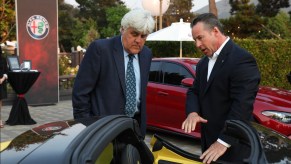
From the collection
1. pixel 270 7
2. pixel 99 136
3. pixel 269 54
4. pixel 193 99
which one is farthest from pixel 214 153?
pixel 270 7

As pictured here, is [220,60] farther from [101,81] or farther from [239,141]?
[101,81]

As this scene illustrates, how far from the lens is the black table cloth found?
341 inches

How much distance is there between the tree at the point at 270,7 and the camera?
3699 centimetres

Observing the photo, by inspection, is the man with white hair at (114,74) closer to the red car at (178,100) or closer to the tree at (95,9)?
the red car at (178,100)

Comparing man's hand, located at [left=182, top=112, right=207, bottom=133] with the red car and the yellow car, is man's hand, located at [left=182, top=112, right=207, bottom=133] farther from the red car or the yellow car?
the red car

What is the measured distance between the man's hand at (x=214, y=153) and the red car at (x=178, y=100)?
3.35 m

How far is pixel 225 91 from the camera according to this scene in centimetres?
306

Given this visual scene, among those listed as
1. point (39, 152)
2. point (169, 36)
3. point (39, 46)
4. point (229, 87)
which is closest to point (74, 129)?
point (39, 152)

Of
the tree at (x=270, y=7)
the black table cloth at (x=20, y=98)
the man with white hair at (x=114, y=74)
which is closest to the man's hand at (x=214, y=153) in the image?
the man with white hair at (x=114, y=74)

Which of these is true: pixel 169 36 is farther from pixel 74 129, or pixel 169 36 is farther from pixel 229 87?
pixel 74 129

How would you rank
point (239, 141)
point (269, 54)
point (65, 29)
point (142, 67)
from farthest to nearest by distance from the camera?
point (65, 29)
point (269, 54)
point (142, 67)
point (239, 141)

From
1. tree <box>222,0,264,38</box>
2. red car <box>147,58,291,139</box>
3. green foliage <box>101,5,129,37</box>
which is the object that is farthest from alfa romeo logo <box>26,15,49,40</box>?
green foliage <box>101,5,129,37</box>

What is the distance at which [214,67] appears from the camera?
10.2 ft

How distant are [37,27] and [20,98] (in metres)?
2.83
